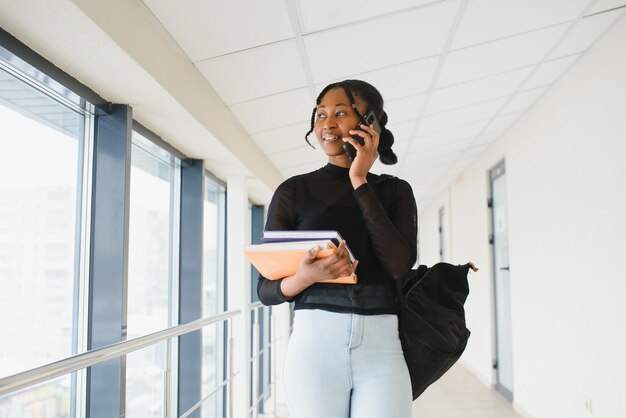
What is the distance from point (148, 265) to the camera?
281cm

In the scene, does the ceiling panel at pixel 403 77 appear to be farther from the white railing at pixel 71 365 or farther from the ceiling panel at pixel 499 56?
the white railing at pixel 71 365

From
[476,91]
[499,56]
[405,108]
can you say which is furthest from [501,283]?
[499,56]

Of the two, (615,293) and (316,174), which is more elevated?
(316,174)

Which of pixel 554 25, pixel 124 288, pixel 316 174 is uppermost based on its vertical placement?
pixel 554 25

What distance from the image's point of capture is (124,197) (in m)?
2.09

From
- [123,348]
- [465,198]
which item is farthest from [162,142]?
[465,198]

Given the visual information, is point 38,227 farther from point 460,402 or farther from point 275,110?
point 460,402

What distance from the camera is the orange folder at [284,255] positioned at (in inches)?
38.0

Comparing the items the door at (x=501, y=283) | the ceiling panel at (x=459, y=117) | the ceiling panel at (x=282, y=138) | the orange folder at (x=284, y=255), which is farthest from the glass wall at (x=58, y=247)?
the door at (x=501, y=283)

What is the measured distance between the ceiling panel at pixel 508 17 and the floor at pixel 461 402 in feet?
8.95

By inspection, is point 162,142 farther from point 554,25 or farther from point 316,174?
point 554,25

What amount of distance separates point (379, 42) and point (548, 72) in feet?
4.78

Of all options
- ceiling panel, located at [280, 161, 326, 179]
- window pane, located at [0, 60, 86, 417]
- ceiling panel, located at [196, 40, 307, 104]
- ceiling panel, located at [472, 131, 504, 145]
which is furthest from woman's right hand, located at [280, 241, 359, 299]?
ceiling panel, located at [472, 131, 504, 145]

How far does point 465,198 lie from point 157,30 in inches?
203
